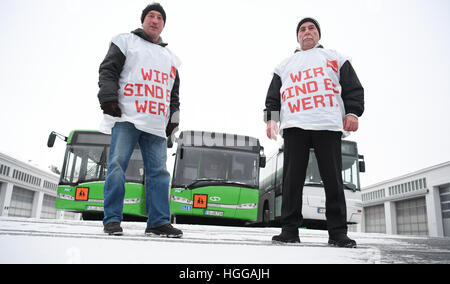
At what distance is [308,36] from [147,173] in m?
1.85

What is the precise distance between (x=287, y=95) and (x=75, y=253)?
2.05 m

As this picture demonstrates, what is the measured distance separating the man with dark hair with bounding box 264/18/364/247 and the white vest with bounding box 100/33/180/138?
918mm

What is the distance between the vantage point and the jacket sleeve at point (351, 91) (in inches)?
103

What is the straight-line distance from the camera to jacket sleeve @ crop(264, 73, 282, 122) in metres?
2.84

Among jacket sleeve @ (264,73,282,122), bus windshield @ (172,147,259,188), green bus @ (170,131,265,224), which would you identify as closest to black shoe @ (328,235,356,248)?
jacket sleeve @ (264,73,282,122)

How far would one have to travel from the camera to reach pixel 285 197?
263 centimetres

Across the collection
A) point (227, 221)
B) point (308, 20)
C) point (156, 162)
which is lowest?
point (227, 221)

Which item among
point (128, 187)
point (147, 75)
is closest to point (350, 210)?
point (128, 187)

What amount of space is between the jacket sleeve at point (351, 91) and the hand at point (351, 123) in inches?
2.0

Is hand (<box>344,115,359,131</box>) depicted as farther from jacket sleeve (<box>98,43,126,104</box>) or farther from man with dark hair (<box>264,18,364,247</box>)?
jacket sleeve (<box>98,43,126,104</box>)

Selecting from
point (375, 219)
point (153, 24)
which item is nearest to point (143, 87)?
point (153, 24)

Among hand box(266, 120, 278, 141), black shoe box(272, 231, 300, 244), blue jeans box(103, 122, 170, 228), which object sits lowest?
black shoe box(272, 231, 300, 244)
